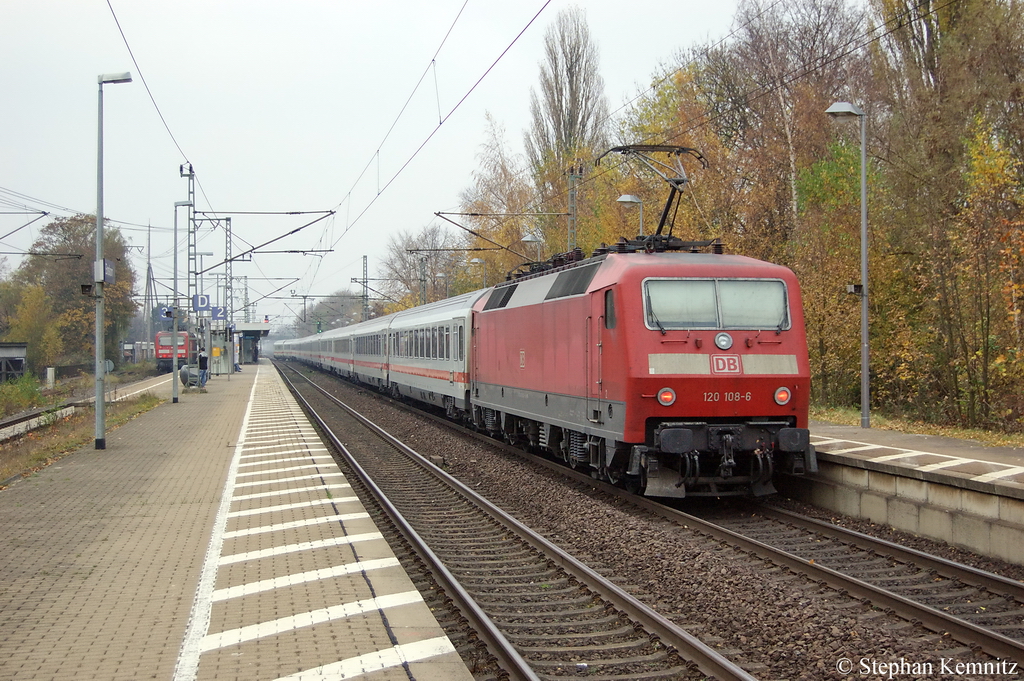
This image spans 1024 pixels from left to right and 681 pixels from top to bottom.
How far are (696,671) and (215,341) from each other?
48.0 meters

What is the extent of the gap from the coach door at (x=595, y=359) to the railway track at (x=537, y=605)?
1.78 m

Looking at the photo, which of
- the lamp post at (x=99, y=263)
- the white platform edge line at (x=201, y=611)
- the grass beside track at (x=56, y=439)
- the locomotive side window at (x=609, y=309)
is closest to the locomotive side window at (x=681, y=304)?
the locomotive side window at (x=609, y=309)

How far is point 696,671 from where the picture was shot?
545 centimetres

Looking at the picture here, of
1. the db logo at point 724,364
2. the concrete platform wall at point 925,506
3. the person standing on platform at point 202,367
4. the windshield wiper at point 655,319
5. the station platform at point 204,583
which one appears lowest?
the station platform at point 204,583

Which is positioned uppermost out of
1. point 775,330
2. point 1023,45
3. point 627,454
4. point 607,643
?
point 1023,45

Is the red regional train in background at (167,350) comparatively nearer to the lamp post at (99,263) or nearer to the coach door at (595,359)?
the lamp post at (99,263)

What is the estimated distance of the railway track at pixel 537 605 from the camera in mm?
5609

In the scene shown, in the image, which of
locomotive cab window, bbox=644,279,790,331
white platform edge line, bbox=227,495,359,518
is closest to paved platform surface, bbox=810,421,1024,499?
locomotive cab window, bbox=644,279,790,331

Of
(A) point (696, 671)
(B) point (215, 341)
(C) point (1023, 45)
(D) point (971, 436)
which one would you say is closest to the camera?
(A) point (696, 671)

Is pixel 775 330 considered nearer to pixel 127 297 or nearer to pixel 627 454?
pixel 627 454

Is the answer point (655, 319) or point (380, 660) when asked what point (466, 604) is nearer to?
point (380, 660)

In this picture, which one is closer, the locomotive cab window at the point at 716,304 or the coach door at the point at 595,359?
the locomotive cab window at the point at 716,304

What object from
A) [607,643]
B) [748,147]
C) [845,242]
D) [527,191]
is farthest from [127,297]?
[607,643]

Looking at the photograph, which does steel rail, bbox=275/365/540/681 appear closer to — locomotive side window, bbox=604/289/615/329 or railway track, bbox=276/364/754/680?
railway track, bbox=276/364/754/680
